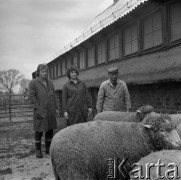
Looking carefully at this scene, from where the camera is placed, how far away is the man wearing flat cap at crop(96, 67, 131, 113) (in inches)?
238

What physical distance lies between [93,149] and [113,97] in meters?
2.30

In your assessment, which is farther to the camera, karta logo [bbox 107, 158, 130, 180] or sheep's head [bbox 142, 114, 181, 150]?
karta logo [bbox 107, 158, 130, 180]

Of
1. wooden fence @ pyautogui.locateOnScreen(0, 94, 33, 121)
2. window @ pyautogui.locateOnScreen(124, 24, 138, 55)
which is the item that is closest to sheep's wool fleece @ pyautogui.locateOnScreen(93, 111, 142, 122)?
window @ pyautogui.locateOnScreen(124, 24, 138, 55)

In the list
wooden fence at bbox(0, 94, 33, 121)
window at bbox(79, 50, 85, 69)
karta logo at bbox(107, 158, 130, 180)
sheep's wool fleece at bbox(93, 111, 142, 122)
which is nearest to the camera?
karta logo at bbox(107, 158, 130, 180)

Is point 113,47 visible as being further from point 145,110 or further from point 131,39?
point 145,110

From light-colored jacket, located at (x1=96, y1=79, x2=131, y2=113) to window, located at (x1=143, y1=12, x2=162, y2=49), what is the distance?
336 centimetres

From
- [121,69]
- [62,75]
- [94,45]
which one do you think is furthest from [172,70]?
[62,75]

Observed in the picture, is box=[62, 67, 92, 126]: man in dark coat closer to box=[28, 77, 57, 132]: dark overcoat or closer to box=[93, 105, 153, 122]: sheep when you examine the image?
box=[93, 105, 153, 122]: sheep

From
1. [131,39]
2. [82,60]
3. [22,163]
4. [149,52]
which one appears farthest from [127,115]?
[82,60]

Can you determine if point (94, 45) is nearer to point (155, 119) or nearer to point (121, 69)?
point (121, 69)

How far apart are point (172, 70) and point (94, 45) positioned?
8.73 meters

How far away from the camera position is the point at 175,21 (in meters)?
8.11

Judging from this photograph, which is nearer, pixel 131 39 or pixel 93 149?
pixel 93 149

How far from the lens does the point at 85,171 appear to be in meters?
3.86
